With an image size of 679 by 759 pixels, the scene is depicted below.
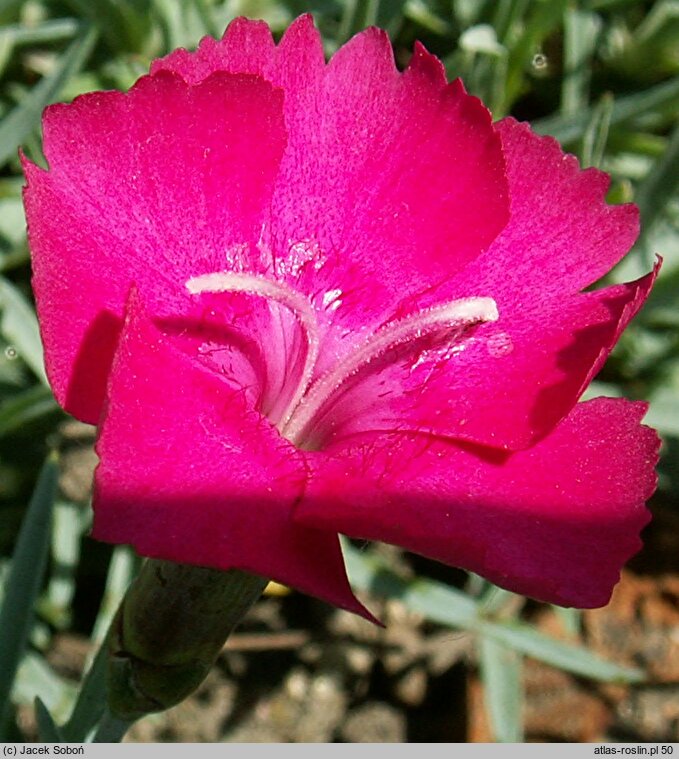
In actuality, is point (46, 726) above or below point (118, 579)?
above

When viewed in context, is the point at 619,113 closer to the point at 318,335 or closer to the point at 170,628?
the point at 318,335

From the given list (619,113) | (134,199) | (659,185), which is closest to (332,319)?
(134,199)

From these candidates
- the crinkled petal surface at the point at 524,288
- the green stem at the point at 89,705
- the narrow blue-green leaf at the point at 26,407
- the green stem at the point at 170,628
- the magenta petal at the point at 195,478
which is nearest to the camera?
the magenta petal at the point at 195,478

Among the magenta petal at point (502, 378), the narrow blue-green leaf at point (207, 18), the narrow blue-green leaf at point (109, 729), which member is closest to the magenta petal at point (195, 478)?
the magenta petal at point (502, 378)

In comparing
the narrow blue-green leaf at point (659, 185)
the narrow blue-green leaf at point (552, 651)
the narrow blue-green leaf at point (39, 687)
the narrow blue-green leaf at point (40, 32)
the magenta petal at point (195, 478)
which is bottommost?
the narrow blue-green leaf at point (552, 651)

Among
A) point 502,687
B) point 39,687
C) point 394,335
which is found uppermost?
point 394,335

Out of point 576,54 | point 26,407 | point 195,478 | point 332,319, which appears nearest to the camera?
point 195,478

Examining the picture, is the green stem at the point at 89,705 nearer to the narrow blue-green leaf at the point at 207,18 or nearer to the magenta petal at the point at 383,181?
the magenta petal at the point at 383,181
